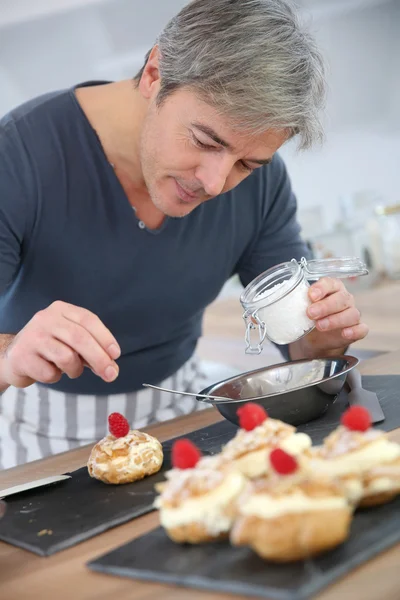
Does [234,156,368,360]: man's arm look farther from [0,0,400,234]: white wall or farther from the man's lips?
[0,0,400,234]: white wall

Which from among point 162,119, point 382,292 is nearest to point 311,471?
point 162,119

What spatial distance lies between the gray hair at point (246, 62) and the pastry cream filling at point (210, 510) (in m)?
0.67

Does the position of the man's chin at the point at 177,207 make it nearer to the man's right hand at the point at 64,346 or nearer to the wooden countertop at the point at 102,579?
the man's right hand at the point at 64,346

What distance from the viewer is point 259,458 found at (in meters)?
0.85

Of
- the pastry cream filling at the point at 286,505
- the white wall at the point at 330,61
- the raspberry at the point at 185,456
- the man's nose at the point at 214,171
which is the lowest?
the white wall at the point at 330,61

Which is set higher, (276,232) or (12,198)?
(12,198)

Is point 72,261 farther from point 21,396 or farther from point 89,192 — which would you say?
point 21,396

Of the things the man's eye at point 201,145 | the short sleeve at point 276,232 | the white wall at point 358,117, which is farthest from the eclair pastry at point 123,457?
the white wall at point 358,117

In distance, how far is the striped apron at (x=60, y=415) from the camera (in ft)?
5.55

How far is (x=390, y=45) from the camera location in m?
3.33

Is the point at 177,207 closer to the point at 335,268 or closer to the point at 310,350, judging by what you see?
the point at 335,268

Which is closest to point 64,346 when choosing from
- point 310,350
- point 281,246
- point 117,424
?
point 117,424

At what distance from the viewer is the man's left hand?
4.32ft

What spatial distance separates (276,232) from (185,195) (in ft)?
1.65
